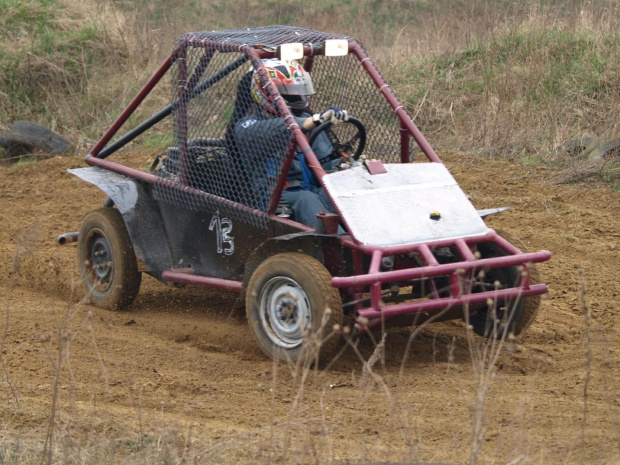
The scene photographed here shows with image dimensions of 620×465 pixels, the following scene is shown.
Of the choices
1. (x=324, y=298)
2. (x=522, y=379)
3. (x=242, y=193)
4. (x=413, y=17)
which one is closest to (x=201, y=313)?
(x=242, y=193)

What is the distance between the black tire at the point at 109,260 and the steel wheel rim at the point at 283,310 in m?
1.54

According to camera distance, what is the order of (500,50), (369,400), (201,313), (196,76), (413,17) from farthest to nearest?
(413,17) < (500,50) < (201,313) < (196,76) < (369,400)

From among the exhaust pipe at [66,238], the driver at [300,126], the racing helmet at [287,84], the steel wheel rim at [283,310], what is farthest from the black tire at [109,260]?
the steel wheel rim at [283,310]

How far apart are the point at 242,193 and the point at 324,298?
1.11m

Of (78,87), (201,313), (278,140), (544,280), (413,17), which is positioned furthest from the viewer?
(413,17)

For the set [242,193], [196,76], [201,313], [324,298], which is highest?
[196,76]

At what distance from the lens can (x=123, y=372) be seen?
207 inches

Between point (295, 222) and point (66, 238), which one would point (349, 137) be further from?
point (66, 238)

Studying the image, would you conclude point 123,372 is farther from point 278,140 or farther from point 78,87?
point 78,87

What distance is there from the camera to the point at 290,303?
206 inches

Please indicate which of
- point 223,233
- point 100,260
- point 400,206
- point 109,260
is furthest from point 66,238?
point 400,206

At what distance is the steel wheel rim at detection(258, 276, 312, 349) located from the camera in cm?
516

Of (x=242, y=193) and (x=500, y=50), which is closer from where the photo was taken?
(x=242, y=193)

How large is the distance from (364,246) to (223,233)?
4.04 ft
